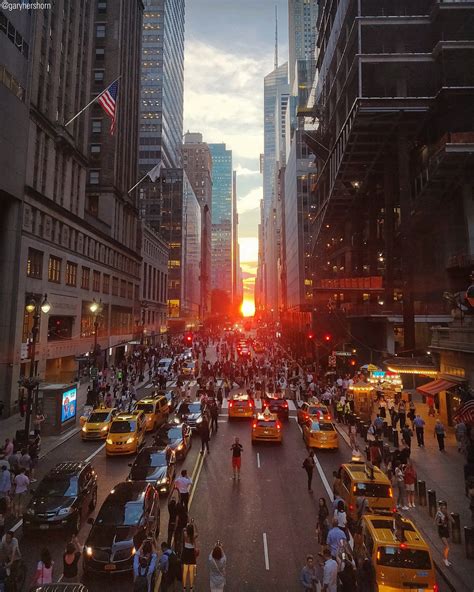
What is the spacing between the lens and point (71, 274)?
42.1 m

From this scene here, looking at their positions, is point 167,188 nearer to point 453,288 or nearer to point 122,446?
point 453,288

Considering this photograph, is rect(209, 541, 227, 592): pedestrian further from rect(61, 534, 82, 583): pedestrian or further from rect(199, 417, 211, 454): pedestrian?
rect(199, 417, 211, 454): pedestrian

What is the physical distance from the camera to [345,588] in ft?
26.3

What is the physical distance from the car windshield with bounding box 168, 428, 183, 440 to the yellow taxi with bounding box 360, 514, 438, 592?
34.0 feet

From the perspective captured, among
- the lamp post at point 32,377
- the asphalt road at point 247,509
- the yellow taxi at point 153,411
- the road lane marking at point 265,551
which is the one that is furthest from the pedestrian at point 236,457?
the lamp post at point 32,377

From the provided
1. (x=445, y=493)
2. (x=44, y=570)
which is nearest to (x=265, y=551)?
(x=44, y=570)

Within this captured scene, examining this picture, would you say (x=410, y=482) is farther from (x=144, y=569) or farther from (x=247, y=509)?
(x=144, y=569)

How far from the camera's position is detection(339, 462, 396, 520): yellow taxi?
452 inches

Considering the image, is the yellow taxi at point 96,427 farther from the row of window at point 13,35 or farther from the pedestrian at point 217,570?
the row of window at point 13,35

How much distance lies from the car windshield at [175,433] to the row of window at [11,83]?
24.9m

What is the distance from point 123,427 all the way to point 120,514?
8801 mm

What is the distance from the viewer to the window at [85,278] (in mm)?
45456

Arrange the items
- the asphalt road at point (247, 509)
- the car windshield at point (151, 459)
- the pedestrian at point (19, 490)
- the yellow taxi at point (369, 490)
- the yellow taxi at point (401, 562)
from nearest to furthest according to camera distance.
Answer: the yellow taxi at point (401, 562)
the asphalt road at point (247, 509)
the yellow taxi at point (369, 490)
the pedestrian at point (19, 490)
the car windshield at point (151, 459)

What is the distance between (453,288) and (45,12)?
41.4 meters
